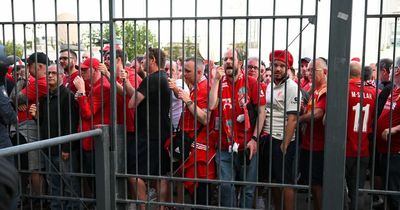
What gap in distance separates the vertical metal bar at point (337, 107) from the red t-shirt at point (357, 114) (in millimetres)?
766

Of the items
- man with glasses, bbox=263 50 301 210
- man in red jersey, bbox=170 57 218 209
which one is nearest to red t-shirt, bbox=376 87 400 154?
man with glasses, bbox=263 50 301 210

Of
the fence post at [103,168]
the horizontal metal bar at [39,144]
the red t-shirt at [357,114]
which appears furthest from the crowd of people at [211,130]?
the horizontal metal bar at [39,144]

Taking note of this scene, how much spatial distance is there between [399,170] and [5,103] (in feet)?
11.2

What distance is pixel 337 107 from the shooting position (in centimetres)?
341

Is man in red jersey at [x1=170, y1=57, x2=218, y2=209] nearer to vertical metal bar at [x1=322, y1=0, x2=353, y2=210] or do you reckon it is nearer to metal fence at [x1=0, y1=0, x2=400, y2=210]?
metal fence at [x1=0, y1=0, x2=400, y2=210]

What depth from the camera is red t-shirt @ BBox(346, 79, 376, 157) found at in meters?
4.15

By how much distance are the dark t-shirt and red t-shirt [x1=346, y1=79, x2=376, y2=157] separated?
1604 mm

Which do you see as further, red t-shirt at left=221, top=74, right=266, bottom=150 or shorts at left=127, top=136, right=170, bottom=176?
shorts at left=127, top=136, right=170, bottom=176

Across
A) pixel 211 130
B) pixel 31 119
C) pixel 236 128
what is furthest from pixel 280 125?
pixel 31 119

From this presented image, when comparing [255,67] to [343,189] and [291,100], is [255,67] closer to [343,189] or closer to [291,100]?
[291,100]

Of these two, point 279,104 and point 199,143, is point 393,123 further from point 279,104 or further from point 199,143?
point 199,143

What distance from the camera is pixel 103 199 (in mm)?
4012

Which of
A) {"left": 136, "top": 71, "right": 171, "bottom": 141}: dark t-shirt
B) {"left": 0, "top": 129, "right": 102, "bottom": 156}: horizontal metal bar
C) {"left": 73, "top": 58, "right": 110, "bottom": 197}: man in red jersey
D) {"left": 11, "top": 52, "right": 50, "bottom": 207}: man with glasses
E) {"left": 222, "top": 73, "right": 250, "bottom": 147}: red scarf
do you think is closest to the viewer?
{"left": 0, "top": 129, "right": 102, "bottom": 156}: horizontal metal bar

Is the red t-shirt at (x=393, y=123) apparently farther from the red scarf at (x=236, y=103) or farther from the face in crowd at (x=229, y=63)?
the face in crowd at (x=229, y=63)
